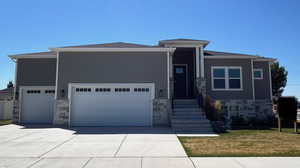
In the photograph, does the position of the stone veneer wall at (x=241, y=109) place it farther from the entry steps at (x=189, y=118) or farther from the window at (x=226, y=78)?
the entry steps at (x=189, y=118)

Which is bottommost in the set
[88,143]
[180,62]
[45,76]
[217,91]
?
[88,143]

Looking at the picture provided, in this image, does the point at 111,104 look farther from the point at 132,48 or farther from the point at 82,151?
the point at 82,151

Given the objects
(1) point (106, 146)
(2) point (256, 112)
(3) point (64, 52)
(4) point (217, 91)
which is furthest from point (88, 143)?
(2) point (256, 112)

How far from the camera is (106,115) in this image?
36.9 feet

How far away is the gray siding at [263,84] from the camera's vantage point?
1382 centimetres

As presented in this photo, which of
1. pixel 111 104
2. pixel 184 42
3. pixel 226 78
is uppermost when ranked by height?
pixel 184 42

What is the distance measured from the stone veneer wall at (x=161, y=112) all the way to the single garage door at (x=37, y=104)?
663 centimetres

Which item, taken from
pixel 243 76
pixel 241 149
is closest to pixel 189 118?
pixel 241 149

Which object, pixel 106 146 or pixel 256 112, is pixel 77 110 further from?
pixel 256 112

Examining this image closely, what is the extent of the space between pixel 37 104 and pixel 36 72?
6.76 ft

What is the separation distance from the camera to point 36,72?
1281cm

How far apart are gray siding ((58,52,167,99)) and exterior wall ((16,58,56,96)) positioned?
1.87 metres

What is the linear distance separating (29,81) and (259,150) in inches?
516

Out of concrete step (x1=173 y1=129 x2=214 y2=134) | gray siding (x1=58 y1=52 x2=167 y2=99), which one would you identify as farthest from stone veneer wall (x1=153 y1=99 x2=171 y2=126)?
concrete step (x1=173 y1=129 x2=214 y2=134)
